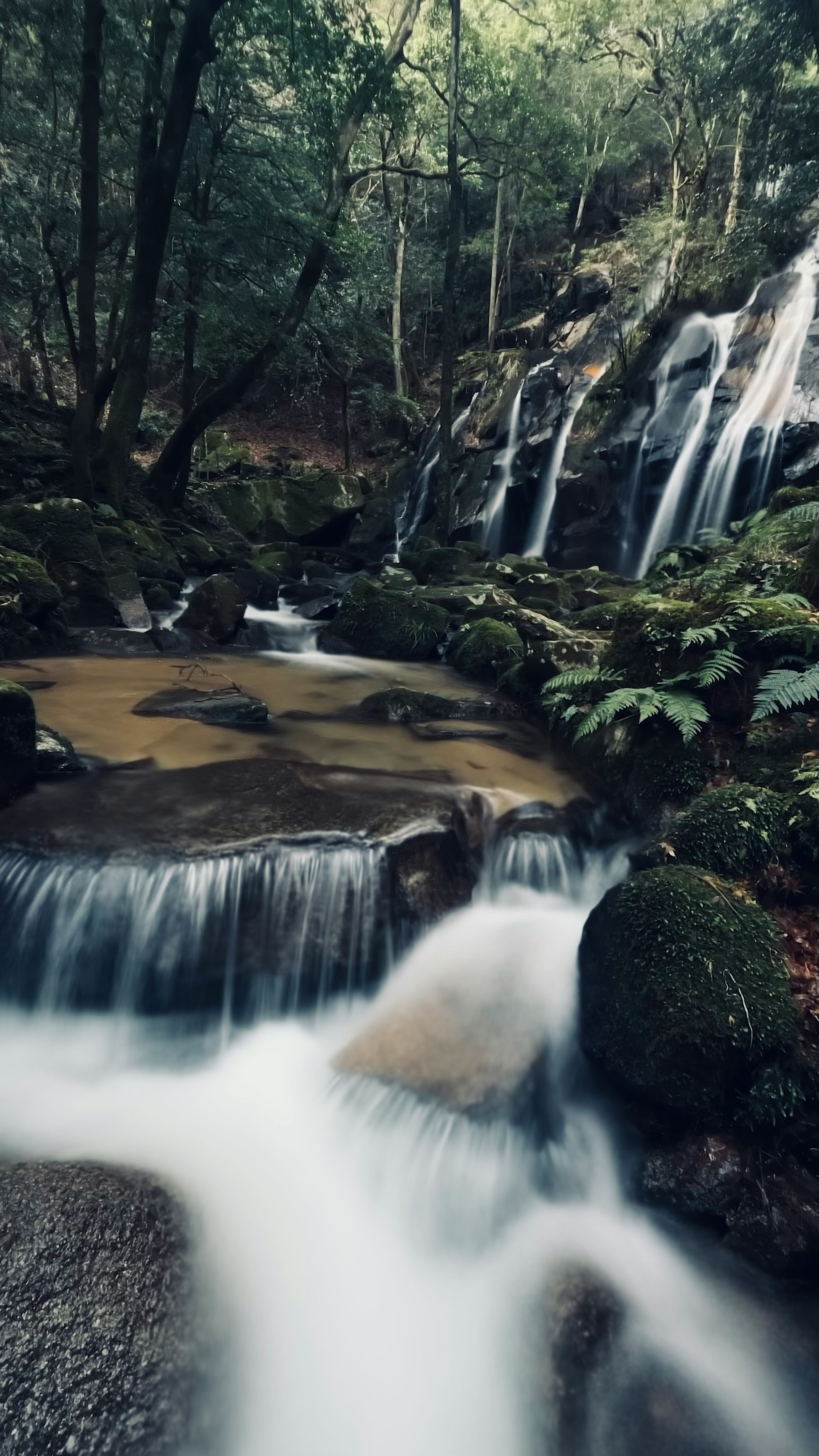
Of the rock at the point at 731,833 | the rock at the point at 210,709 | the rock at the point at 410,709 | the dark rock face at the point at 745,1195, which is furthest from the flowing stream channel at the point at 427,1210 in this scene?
the rock at the point at 410,709

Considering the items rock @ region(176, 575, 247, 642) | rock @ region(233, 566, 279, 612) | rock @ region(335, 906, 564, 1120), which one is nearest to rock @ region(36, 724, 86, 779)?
rock @ region(335, 906, 564, 1120)

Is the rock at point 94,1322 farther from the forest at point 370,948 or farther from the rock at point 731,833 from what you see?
the rock at point 731,833

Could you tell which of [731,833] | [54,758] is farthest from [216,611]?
[731,833]

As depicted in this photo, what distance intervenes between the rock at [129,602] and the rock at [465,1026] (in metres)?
7.58

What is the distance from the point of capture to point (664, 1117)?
312 cm

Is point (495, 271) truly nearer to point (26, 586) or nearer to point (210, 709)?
point (26, 586)

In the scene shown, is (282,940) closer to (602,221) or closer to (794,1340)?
(794,1340)

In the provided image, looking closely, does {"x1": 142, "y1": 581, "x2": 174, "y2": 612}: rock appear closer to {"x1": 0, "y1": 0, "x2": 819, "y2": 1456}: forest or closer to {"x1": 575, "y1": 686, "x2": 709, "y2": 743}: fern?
{"x1": 0, "y1": 0, "x2": 819, "y2": 1456}: forest

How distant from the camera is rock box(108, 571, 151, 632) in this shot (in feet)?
33.9

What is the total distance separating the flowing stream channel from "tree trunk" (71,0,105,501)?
32.7ft

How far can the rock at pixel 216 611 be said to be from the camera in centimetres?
1046

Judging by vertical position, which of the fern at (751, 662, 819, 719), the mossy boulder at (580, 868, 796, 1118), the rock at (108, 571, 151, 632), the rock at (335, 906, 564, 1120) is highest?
the fern at (751, 662, 819, 719)

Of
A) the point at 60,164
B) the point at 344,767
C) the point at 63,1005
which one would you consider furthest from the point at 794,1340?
the point at 60,164

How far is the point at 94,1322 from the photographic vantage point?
7.57 ft
